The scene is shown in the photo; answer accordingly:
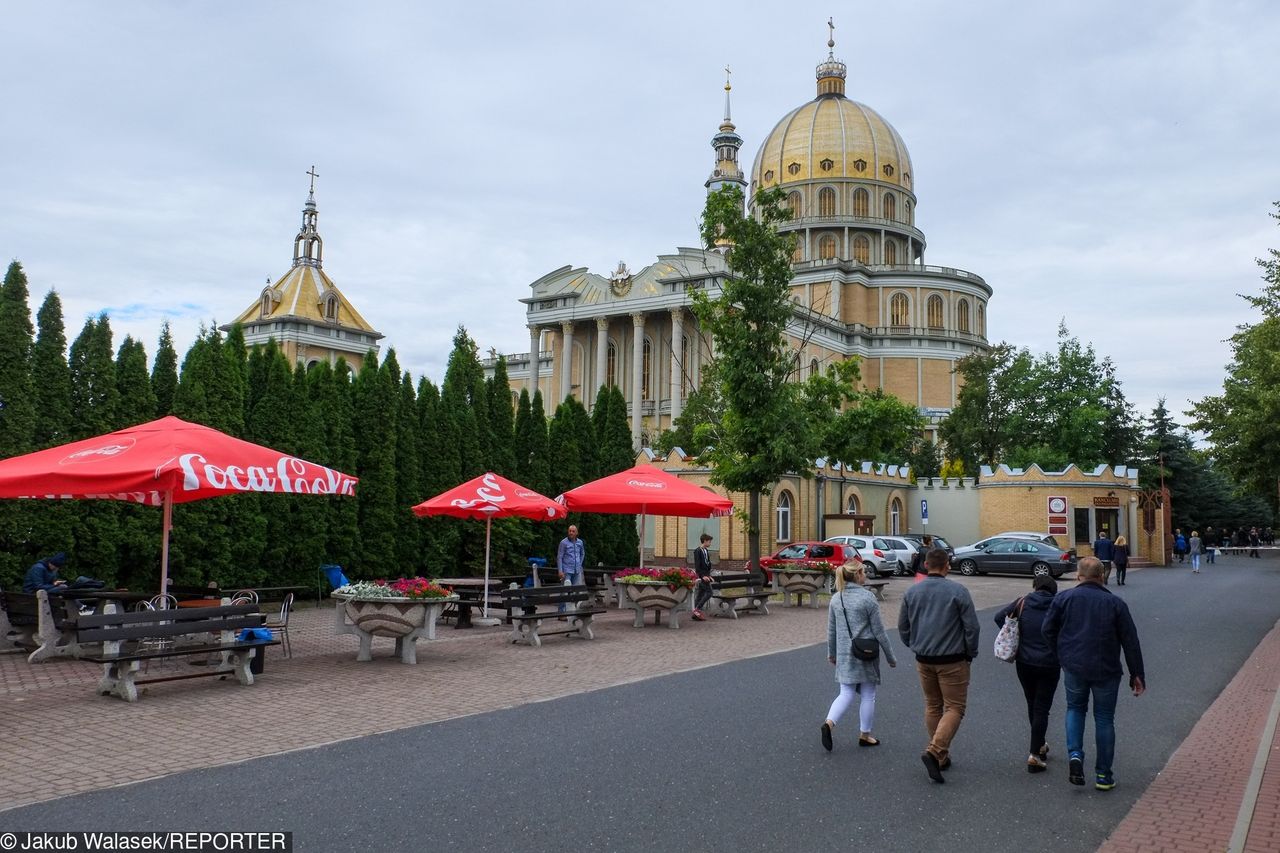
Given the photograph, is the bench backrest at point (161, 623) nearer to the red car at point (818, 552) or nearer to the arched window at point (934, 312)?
the red car at point (818, 552)

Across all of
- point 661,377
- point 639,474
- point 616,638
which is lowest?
point 616,638

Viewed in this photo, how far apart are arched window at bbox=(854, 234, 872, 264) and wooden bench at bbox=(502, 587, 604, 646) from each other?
80544 millimetres

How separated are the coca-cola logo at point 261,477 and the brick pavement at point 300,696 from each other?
220 cm

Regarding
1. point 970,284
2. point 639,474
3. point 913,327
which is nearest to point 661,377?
point 913,327

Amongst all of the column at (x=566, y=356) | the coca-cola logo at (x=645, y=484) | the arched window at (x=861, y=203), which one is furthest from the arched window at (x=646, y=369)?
the coca-cola logo at (x=645, y=484)

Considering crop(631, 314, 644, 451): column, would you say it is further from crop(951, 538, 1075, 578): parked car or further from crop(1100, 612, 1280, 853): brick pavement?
crop(1100, 612, 1280, 853): brick pavement

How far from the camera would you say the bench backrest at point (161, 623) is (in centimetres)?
988

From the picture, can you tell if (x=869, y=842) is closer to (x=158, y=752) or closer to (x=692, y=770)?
(x=692, y=770)

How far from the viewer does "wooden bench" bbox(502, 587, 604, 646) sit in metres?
15.0

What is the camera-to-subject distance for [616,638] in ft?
53.6

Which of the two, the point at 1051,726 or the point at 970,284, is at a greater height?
the point at 970,284

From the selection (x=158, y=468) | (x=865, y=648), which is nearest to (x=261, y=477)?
(x=158, y=468)

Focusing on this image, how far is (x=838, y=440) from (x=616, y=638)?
28546mm

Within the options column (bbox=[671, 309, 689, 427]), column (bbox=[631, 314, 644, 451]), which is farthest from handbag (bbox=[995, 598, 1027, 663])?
column (bbox=[631, 314, 644, 451])
